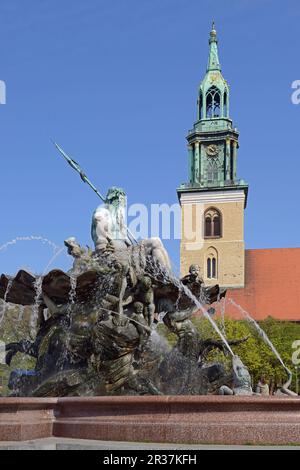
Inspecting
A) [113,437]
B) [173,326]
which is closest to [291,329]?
[173,326]

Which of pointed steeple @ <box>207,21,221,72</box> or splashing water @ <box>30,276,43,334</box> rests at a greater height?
pointed steeple @ <box>207,21,221,72</box>

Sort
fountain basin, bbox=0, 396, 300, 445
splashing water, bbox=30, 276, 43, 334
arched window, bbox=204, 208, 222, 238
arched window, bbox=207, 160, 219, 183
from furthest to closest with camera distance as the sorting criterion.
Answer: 1. arched window, bbox=207, 160, 219, 183
2. arched window, bbox=204, 208, 222, 238
3. splashing water, bbox=30, 276, 43, 334
4. fountain basin, bbox=0, 396, 300, 445

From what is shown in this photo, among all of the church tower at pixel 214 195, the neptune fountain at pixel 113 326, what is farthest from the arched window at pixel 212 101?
the neptune fountain at pixel 113 326

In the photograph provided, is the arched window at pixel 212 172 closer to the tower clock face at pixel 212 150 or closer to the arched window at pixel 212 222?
the tower clock face at pixel 212 150

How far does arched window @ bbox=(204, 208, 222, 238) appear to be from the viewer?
64838 mm

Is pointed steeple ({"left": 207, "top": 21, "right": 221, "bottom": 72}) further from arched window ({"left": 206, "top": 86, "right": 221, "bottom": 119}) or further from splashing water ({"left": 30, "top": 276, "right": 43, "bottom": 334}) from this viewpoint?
splashing water ({"left": 30, "top": 276, "right": 43, "bottom": 334})

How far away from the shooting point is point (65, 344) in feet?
36.4

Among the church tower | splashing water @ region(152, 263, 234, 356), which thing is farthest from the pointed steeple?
splashing water @ region(152, 263, 234, 356)

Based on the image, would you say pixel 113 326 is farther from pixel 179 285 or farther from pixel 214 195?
pixel 214 195

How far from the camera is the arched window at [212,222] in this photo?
64838 mm

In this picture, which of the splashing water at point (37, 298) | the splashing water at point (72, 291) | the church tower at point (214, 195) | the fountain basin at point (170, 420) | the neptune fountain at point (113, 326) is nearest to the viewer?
the fountain basin at point (170, 420)

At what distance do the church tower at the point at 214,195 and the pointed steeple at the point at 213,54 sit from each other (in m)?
0.80

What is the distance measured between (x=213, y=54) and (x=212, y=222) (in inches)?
694
